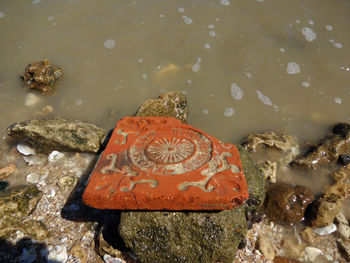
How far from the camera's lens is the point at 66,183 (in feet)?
12.3

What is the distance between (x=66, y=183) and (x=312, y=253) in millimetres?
3338

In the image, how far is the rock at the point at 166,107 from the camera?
14.1ft

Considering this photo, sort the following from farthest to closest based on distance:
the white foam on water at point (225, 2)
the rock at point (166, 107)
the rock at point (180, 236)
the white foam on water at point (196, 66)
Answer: the white foam on water at point (225, 2), the white foam on water at point (196, 66), the rock at point (166, 107), the rock at point (180, 236)

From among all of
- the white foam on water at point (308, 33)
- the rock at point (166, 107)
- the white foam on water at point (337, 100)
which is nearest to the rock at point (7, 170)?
the rock at point (166, 107)

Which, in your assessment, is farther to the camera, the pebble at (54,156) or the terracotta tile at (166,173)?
the pebble at (54,156)

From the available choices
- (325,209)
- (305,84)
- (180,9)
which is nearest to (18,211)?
(325,209)

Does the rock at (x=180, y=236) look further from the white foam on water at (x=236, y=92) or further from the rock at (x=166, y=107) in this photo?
the white foam on water at (x=236, y=92)

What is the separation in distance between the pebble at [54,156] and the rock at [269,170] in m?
3.06

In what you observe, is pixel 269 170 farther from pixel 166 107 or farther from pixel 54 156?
pixel 54 156

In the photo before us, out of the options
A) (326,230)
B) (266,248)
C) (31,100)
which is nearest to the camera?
(266,248)

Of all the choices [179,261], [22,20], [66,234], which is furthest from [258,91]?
[22,20]

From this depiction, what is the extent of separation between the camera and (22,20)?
6641mm

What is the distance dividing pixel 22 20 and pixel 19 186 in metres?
4.78

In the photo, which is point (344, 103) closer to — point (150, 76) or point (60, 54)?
point (150, 76)
